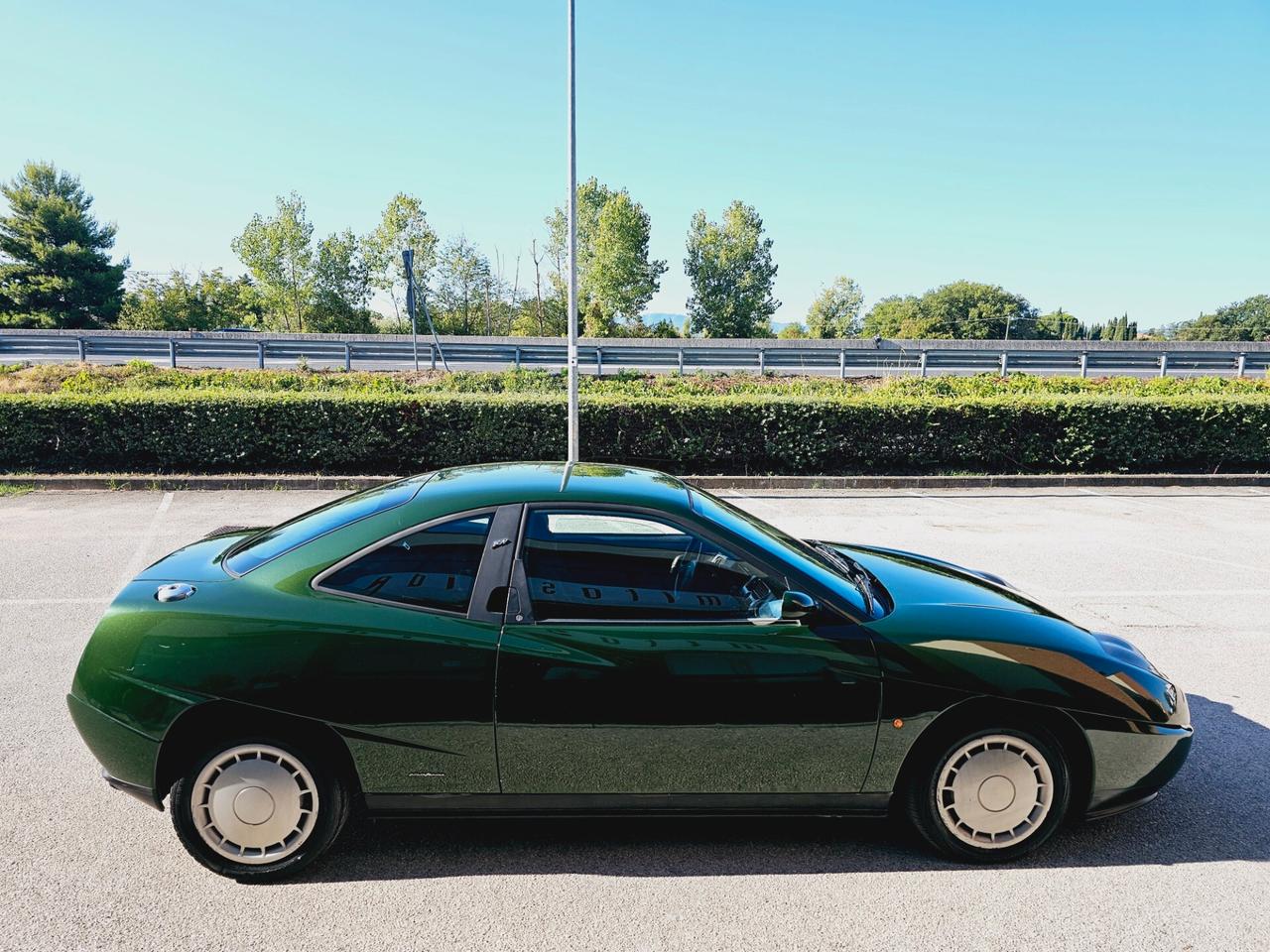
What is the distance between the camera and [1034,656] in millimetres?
3055

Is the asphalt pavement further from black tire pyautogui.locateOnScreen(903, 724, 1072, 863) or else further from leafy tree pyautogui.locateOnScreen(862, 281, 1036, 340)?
leafy tree pyautogui.locateOnScreen(862, 281, 1036, 340)

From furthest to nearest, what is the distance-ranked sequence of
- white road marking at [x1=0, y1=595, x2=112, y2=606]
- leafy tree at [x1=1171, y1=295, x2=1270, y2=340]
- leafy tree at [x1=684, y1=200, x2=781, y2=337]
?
leafy tree at [x1=1171, y1=295, x2=1270, y2=340] → leafy tree at [x1=684, y1=200, x2=781, y2=337] → white road marking at [x1=0, y1=595, x2=112, y2=606]

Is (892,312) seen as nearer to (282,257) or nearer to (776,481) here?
(282,257)

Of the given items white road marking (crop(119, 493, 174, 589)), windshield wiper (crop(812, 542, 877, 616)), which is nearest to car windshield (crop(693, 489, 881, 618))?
windshield wiper (crop(812, 542, 877, 616))

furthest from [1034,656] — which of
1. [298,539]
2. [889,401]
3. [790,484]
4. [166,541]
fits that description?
[889,401]

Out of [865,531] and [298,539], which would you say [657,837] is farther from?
[865,531]

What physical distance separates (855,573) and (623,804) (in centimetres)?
143

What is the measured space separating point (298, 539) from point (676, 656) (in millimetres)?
1565

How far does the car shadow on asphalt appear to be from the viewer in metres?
3.02

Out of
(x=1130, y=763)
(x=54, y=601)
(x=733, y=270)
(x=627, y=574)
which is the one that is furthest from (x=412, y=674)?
(x=733, y=270)

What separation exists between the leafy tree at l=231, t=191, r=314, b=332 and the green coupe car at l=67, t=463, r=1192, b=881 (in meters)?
43.3

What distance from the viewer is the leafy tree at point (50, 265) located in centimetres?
4100

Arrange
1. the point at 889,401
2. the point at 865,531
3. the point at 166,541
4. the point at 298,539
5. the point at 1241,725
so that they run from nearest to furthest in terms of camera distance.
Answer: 1. the point at 298,539
2. the point at 1241,725
3. the point at 166,541
4. the point at 865,531
5. the point at 889,401

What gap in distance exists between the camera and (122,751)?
2.88 m
